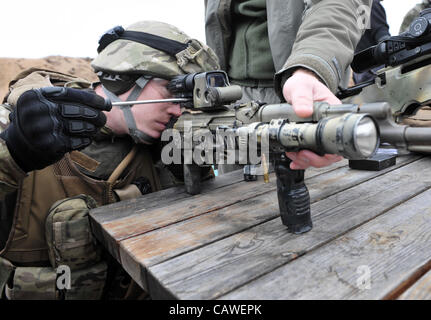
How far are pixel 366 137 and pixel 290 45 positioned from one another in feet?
4.11

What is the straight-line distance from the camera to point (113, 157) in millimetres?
1617

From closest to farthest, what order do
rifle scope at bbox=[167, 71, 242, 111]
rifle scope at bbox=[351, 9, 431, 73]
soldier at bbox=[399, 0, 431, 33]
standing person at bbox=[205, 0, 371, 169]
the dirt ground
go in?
standing person at bbox=[205, 0, 371, 169] → rifle scope at bbox=[167, 71, 242, 111] → rifle scope at bbox=[351, 9, 431, 73] → soldier at bbox=[399, 0, 431, 33] → the dirt ground

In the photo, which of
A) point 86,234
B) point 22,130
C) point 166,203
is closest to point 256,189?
point 166,203

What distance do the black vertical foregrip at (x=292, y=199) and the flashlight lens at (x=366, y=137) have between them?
33 centimetres

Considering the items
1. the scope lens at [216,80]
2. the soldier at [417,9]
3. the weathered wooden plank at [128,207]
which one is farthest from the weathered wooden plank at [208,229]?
the soldier at [417,9]

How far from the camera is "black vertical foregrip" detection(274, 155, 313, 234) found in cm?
105

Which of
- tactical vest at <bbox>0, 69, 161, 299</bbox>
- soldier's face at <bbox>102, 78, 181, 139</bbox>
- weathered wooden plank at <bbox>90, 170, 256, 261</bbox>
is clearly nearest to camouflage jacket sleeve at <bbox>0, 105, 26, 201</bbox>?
tactical vest at <bbox>0, 69, 161, 299</bbox>

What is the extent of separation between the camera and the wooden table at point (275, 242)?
76cm

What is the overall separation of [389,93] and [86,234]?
2073 millimetres

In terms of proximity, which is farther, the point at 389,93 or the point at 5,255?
the point at 389,93

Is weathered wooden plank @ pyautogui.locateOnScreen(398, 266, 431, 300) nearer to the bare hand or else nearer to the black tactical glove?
the bare hand

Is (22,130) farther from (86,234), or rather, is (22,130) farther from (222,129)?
(222,129)

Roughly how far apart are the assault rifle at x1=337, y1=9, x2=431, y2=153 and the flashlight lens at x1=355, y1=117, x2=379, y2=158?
3.97 feet

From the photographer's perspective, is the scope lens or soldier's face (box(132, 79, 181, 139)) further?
soldier's face (box(132, 79, 181, 139))
